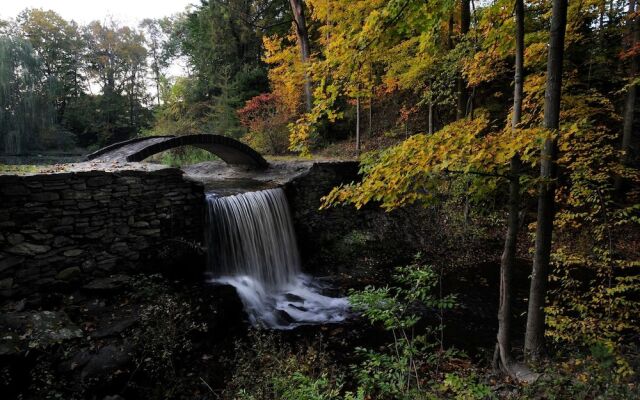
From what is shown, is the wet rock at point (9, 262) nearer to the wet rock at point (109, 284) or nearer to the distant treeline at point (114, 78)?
the wet rock at point (109, 284)

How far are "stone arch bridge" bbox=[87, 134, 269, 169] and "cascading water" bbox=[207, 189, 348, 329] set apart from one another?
1.71m

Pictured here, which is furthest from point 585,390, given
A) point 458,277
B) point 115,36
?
point 115,36

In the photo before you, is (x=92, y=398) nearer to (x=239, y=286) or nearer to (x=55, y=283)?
(x=55, y=283)

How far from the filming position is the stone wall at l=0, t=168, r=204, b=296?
4.89 meters

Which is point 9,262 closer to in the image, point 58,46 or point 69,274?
point 69,274

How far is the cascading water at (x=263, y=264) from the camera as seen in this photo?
21.7 ft

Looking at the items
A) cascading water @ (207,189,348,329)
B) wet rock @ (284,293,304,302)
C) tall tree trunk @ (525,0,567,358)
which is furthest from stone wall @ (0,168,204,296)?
tall tree trunk @ (525,0,567,358)

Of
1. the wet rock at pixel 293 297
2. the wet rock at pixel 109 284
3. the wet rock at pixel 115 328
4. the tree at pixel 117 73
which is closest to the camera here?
the wet rock at pixel 115 328

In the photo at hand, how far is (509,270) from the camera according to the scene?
3.32 m

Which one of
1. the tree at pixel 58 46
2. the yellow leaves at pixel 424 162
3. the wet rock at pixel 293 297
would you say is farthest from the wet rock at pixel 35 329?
the tree at pixel 58 46

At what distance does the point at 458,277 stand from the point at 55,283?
25.3ft

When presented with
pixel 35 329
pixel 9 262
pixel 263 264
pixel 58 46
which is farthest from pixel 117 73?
pixel 35 329

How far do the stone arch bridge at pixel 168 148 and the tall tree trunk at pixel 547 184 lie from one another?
24.4ft

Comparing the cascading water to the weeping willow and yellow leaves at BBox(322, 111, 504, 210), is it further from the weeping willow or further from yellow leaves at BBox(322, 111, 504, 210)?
the weeping willow
